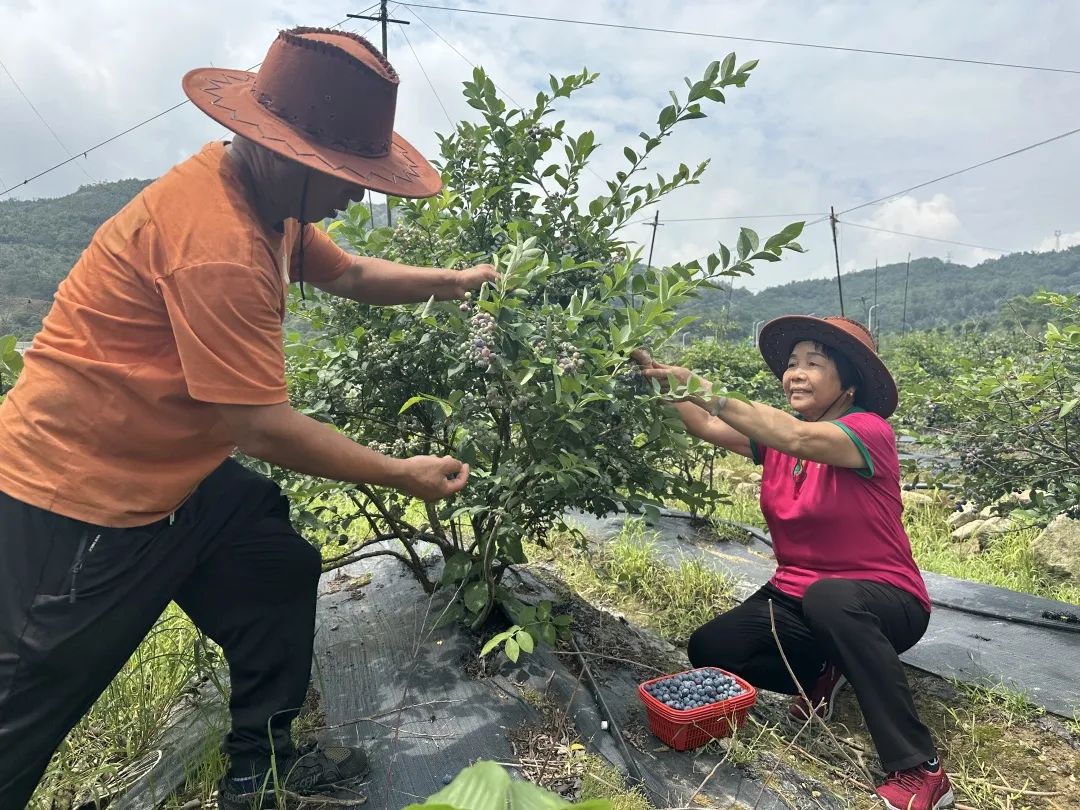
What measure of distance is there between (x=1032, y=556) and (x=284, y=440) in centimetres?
529

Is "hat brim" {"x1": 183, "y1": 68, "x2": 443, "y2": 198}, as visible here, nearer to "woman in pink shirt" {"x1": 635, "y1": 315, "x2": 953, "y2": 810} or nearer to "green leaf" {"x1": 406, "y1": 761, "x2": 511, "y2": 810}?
"woman in pink shirt" {"x1": 635, "y1": 315, "x2": 953, "y2": 810}

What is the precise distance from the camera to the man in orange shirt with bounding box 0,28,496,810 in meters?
1.44

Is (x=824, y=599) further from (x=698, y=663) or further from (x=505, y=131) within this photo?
(x=505, y=131)

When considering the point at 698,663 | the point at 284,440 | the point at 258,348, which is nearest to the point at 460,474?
the point at 284,440

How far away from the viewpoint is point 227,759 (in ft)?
6.57

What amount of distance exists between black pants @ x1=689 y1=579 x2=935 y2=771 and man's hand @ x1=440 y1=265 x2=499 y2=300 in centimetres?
151

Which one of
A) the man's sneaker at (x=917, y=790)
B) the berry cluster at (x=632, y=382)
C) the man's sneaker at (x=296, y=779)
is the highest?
the berry cluster at (x=632, y=382)

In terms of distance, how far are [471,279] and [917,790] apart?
1999 mm

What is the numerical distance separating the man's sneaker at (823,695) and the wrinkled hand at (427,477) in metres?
1.64

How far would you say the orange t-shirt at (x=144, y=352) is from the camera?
1.41 metres

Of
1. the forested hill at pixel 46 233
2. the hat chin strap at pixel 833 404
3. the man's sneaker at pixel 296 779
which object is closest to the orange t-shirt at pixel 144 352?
the man's sneaker at pixel 296 779

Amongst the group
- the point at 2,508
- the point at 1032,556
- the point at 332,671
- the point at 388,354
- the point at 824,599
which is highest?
the point at 388,354

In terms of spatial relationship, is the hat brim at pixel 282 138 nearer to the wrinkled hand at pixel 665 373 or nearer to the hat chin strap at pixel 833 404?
the wrinkled hand at pixel 665 373

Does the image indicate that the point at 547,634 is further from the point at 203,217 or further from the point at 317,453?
the point at 203,217
